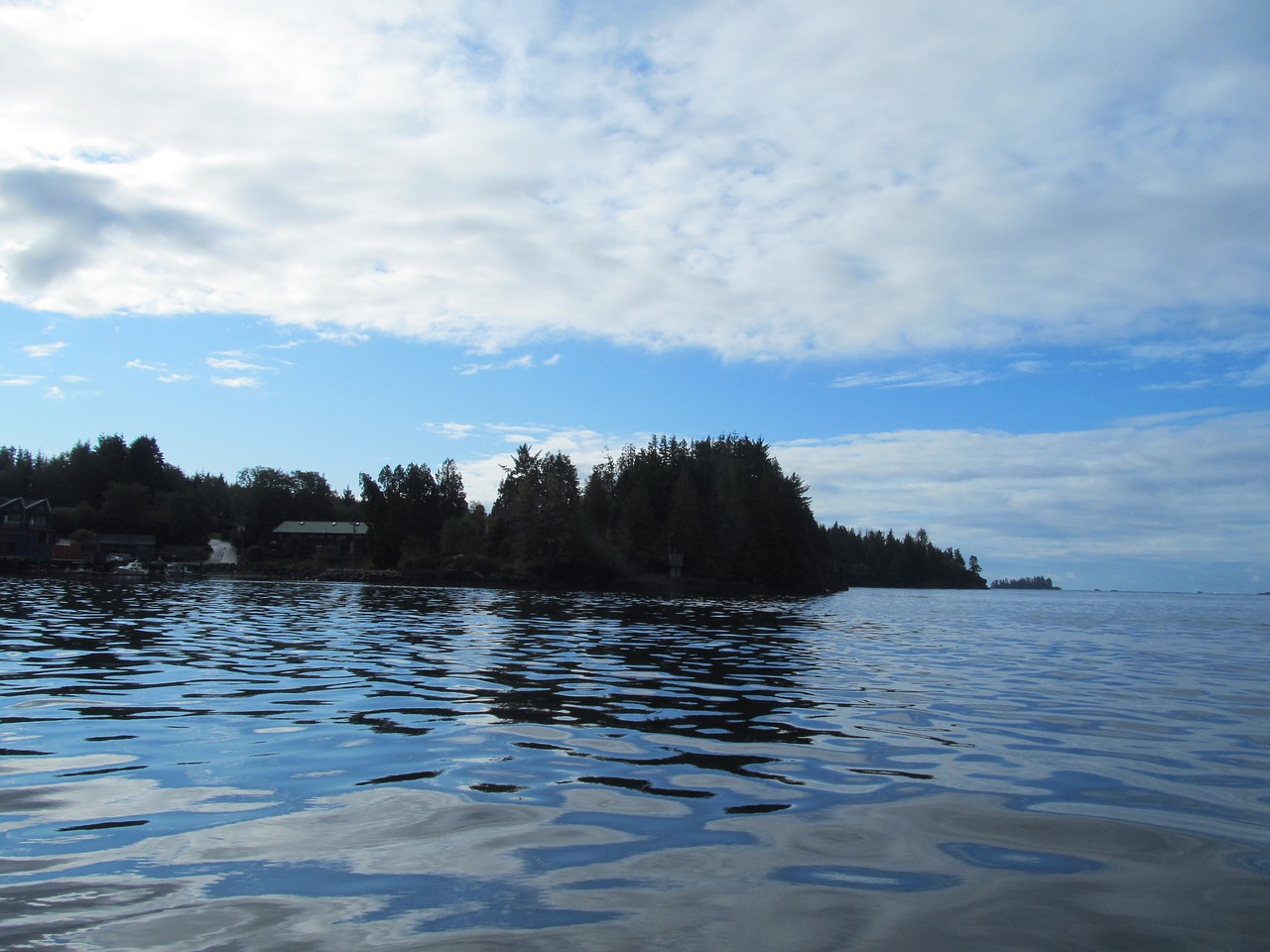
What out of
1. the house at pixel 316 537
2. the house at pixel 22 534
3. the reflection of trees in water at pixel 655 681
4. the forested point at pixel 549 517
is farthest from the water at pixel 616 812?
the house at pixel 316 537

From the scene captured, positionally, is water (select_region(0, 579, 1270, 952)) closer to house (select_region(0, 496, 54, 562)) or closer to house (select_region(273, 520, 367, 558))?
house (select_region(0, 496, 54, 562))

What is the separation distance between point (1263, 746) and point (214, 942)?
11.2 m

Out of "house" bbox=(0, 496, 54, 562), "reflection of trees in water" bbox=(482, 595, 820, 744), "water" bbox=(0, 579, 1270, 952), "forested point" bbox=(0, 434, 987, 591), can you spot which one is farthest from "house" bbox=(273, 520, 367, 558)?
"water" bbox=(0, 579, 1270, 952)

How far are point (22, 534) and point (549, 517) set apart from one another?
221 ft

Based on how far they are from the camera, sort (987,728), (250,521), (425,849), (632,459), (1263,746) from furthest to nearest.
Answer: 1. (250,521)
2. (632,459)
3. (987,728)
4. (1263,746)
5. (425,849)

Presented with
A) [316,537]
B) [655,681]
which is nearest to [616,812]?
[655,681]

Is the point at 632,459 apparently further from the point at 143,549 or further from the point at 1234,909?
the point at 1234,909

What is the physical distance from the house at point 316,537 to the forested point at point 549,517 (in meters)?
1.15

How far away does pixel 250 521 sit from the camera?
557ft

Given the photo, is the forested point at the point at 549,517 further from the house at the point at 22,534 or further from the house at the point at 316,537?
the house at the point at 22,534

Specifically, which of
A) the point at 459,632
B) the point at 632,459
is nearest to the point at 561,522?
the point at 632,459

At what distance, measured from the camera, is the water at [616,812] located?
4.52 metres

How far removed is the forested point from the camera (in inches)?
4195

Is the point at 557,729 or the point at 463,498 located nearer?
the point at 557,729
